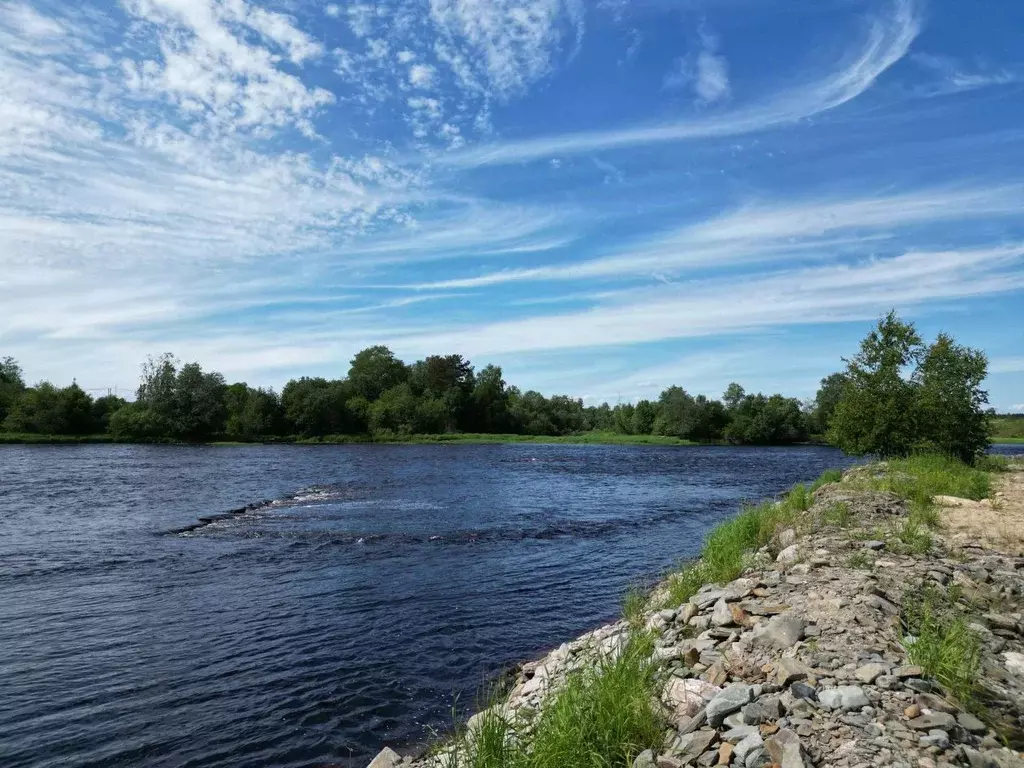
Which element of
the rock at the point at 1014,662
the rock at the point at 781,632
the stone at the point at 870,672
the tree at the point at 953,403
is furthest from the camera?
the tree at the point at 953,403

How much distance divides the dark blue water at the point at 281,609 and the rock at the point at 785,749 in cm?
570

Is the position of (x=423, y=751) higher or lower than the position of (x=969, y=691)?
lower

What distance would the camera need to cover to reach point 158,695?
35.4 ft

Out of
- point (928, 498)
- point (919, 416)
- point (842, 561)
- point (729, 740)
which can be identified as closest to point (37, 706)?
point (729, 740)

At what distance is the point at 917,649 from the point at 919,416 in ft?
98.6

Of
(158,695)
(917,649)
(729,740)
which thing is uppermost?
(917,649)

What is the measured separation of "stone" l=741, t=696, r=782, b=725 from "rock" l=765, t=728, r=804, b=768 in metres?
0.32

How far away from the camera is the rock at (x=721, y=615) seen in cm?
907

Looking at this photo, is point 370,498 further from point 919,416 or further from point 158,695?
point 919,416

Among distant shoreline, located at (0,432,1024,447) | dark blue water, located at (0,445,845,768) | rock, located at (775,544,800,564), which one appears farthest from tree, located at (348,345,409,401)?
rock, located at (775,544,800,564)

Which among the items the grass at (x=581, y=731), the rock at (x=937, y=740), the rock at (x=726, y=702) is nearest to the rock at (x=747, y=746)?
the rock at (x=726, y=702)

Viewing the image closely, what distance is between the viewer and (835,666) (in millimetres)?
6953

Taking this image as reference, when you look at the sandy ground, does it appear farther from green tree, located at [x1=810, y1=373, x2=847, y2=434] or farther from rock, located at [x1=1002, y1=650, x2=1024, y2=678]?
green tree, located at [x1=810, y1=373, x2=847, y2=434]

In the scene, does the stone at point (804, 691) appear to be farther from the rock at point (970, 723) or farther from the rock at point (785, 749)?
the rock at point (970, 723)
